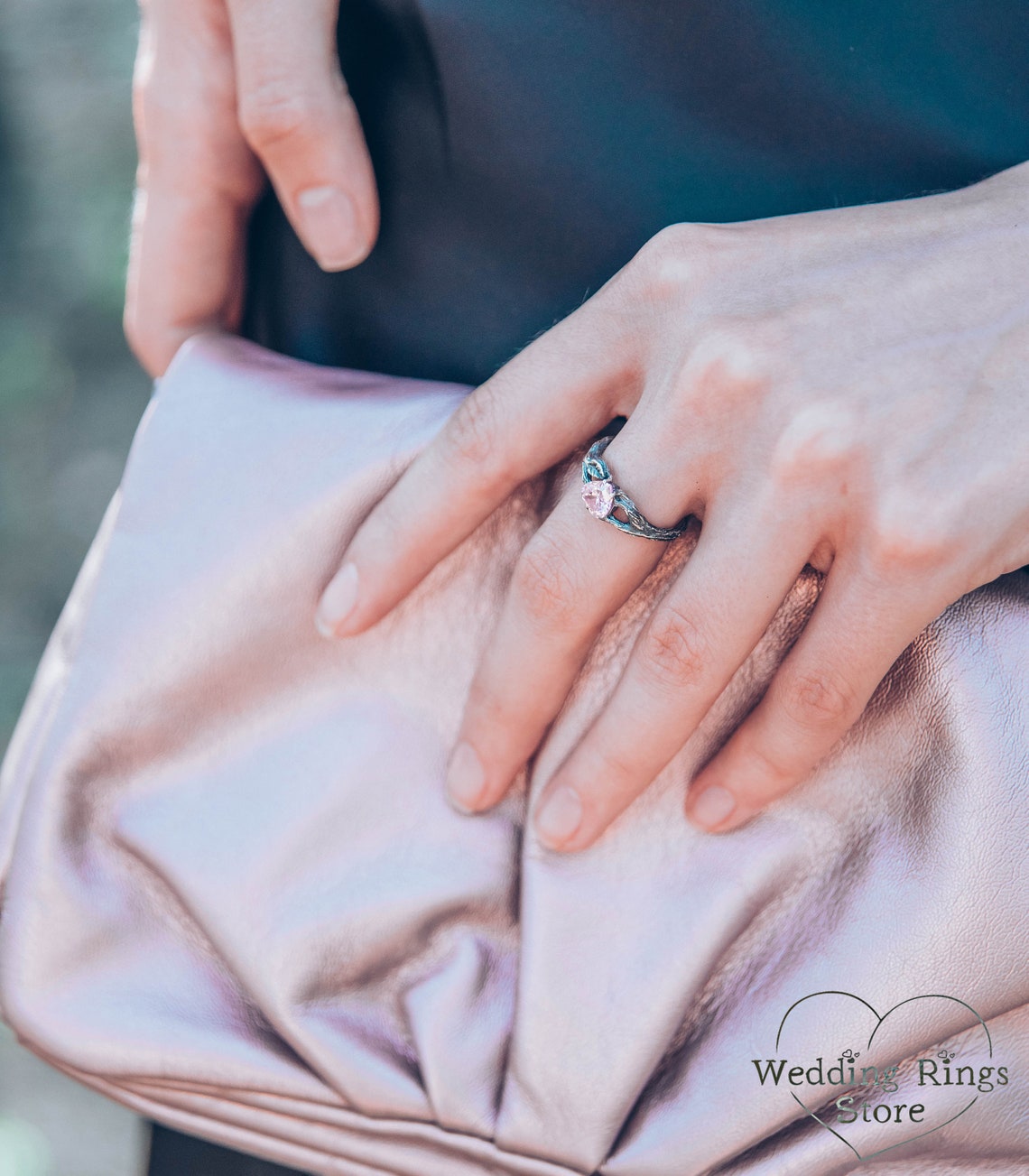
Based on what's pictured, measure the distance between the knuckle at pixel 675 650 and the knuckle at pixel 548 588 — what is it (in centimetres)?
5

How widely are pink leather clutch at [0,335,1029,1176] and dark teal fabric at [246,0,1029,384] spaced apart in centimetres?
11

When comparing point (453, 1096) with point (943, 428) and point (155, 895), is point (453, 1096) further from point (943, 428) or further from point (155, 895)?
point (943, 428)

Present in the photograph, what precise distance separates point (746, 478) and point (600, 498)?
0.27ft

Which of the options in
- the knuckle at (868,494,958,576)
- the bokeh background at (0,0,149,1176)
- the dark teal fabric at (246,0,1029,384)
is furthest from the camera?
the bokeh background at (0,0,149,1176)

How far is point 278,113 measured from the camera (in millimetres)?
699

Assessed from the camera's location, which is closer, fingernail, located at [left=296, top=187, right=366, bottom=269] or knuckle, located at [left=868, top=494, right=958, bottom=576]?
knuckle, located at [left=868, top=494, right=958, bottom=576]

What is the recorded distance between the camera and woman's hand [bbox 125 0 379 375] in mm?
696

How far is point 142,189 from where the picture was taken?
819 mm

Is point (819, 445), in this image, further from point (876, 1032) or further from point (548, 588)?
point (876, 1032)

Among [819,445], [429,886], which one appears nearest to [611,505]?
[819,445]

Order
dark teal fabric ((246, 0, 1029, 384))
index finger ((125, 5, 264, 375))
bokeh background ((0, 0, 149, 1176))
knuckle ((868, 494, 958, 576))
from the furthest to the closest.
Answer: bokeh background ((0, 0, 149, 1176)) → index finger ((125, 5, 264, 375)) → dark teal fabric ((246, 0, 1029, 384)) → knuckle ((868, 494, 958, 576))
